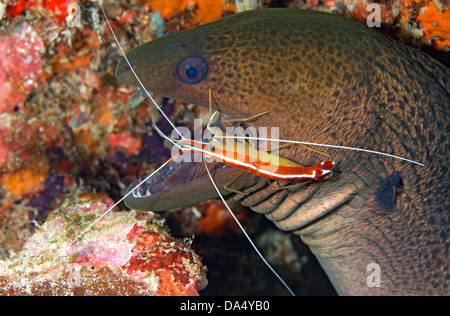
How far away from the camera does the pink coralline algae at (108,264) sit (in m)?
1.97

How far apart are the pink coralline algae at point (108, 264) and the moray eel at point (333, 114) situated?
32 centimetres

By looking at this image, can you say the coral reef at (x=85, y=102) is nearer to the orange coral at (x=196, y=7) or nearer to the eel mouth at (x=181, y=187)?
the orange coral at (x=196, y=7)

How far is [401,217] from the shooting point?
241 cm

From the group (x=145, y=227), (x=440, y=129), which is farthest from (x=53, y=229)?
(x=440, y=129)

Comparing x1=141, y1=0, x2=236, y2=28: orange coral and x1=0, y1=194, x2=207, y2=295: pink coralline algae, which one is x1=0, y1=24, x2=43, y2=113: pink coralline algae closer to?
x1=141, y1=0, x2=236, y2=28: orange coral

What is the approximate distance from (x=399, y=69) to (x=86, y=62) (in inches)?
107

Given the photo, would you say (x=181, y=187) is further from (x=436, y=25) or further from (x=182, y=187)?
(x=436, y=25)

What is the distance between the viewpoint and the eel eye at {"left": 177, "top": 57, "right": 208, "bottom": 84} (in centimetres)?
185

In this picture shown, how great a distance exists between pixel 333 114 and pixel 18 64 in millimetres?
2716

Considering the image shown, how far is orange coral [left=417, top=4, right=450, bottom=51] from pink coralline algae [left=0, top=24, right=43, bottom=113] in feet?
10.3

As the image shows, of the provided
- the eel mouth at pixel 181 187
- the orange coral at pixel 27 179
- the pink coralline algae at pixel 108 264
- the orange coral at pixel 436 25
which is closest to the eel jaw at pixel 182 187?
the eel mouth at pixel 181 187
